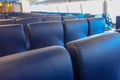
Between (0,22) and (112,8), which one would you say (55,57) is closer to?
(0,22)

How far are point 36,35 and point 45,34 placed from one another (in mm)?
123

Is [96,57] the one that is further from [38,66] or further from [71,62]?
[38,66]

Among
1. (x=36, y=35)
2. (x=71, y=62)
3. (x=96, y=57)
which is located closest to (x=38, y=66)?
(x=71, y=62)

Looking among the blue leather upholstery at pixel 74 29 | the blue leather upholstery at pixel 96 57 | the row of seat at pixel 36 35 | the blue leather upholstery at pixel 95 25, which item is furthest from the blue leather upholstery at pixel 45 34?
the blue leather upholstery at pixel 96 57

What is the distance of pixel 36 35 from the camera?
5.98 ft

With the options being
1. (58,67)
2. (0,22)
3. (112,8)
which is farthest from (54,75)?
(112,8)

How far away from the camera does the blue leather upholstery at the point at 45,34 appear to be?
5.94 ft

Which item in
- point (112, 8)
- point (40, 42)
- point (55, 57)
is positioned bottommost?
point (40, 42)

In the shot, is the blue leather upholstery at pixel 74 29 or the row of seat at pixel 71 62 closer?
the row of seat at pixel 71 62

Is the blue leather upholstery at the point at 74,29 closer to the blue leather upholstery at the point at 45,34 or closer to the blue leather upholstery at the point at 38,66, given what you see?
the blue leather upholstery at the point at 45,34

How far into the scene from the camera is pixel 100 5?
22.9ft

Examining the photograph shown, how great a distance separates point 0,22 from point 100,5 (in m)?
5.33

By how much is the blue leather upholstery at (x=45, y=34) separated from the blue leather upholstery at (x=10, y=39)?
140 mm

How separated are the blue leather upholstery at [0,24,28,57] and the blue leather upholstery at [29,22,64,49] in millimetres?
140
